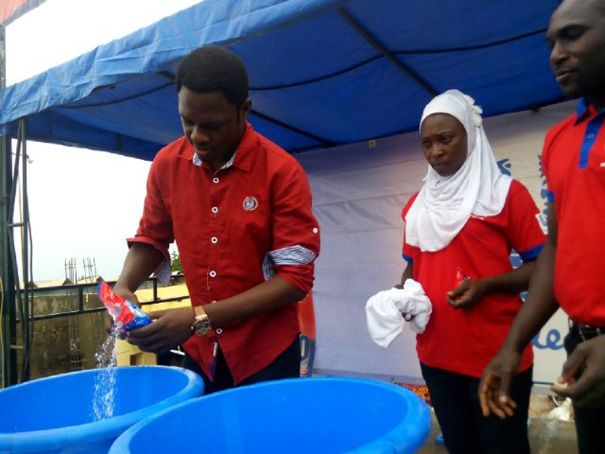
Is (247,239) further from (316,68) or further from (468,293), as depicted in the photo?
(316,68)

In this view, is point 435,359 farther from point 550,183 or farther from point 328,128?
point 328,128

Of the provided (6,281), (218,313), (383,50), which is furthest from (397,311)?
(6,281)

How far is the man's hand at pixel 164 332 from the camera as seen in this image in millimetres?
1168

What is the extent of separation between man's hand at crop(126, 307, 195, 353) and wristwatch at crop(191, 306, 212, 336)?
1 cm

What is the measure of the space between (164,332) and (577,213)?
1.04m

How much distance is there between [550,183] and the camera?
1.34 metres

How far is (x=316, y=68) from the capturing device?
8.96 feet

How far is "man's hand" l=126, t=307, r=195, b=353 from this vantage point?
3.83ft

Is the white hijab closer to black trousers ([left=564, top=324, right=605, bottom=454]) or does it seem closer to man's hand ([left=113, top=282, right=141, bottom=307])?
black trousers ([left=564, top=324, right=605, bottom=454])

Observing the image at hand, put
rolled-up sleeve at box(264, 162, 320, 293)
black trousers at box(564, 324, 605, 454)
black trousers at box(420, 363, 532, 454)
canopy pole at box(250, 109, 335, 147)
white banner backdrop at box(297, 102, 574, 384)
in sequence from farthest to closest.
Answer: white banner backdrop at box(297, 102, 574, 384) < canopy pole at box(250, 109, 335, 147) < black trousers at box(420, 363, 532, 454) < rolled-up sleeve at box(264, 162, 320, 293) < black trousers at box(564, 324, 605, 454)

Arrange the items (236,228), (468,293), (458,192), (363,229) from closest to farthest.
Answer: (236,228) < (468,293) < (458,192) < (363,229)

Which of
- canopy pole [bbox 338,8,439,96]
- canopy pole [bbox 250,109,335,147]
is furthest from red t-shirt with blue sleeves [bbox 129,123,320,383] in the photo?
canopy pole [bbox 250,109,335,147]

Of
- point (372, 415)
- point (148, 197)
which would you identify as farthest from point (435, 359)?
point (148, 197)

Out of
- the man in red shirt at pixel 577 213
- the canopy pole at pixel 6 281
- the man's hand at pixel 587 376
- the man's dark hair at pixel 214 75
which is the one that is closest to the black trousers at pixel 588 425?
the man in red shirt at pixel 577 213
